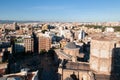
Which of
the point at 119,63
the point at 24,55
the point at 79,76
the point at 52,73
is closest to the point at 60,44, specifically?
the point at 24,55

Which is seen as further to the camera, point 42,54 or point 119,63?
point 42,54

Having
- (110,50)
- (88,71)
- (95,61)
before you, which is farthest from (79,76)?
(110,50)

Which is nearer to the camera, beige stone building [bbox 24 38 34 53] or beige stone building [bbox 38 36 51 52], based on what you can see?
beige stone building [bbox 24 38 34 53]

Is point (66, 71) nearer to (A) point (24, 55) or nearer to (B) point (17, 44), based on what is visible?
(A) point (24, 55)

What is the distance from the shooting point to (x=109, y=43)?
22.1 m

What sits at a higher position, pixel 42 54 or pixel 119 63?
pixel 119 63

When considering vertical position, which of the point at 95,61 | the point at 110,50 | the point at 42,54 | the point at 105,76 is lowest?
the point at 42,54

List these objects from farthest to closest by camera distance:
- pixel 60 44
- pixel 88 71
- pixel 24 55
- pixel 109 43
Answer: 1. pixel 60 44
2. pixel 24 55
3. pixel 88 71
4. pixel 109 43

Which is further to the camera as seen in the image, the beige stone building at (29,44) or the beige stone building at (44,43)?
the beige stone building at (44,43)

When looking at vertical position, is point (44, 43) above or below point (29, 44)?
below

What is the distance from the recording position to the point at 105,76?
22812mm

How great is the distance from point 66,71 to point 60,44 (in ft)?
137

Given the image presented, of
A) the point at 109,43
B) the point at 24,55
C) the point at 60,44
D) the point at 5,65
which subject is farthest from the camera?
the point at 60,44

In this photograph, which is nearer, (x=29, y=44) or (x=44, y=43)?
(x=29, y=44)
